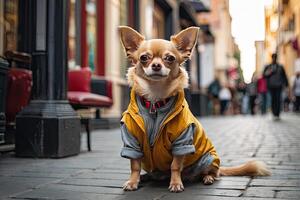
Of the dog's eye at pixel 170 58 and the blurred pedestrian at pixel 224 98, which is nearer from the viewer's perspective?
the dog's eye at pixel 170 58

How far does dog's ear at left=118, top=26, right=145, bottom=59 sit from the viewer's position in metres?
3.42

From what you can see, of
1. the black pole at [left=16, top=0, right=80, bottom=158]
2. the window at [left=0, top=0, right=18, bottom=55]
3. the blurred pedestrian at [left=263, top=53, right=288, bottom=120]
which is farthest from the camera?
the blurred pedestrian at [left=263, top=53, right=288, bottom=120]

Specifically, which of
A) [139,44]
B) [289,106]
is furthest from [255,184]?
[289,106]

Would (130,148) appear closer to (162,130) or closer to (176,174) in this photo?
(162,130)

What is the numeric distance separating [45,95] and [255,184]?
107 inches

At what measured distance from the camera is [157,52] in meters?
3.22

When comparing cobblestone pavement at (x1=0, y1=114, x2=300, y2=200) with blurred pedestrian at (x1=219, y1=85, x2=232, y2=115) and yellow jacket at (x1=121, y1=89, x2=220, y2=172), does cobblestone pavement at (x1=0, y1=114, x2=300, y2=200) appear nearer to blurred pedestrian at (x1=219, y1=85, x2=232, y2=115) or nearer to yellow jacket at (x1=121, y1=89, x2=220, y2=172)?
yellow jacket at (x1=121, y1=89, x2=220, y2=172)

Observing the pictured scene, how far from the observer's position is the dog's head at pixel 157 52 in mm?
3182

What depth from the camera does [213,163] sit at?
368 centimetres

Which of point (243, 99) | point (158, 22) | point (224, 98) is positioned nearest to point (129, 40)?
point (158, 22)

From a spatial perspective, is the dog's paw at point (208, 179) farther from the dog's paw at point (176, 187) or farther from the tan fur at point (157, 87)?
the tan fur at point (157, 87)

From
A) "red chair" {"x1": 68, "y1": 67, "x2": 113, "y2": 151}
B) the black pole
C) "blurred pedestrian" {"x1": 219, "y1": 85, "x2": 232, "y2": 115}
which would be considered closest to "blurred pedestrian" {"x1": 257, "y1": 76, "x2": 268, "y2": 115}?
"blurred pedestrian" {"x1": 219, "y1": 85, "x2": 232, "y2": 115}

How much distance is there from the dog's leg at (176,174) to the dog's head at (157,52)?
0.57 metres

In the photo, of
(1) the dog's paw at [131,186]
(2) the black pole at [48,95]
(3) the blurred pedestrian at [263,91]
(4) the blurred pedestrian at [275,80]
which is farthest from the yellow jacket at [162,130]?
(3) the blurred pedestrian at [263,91]
